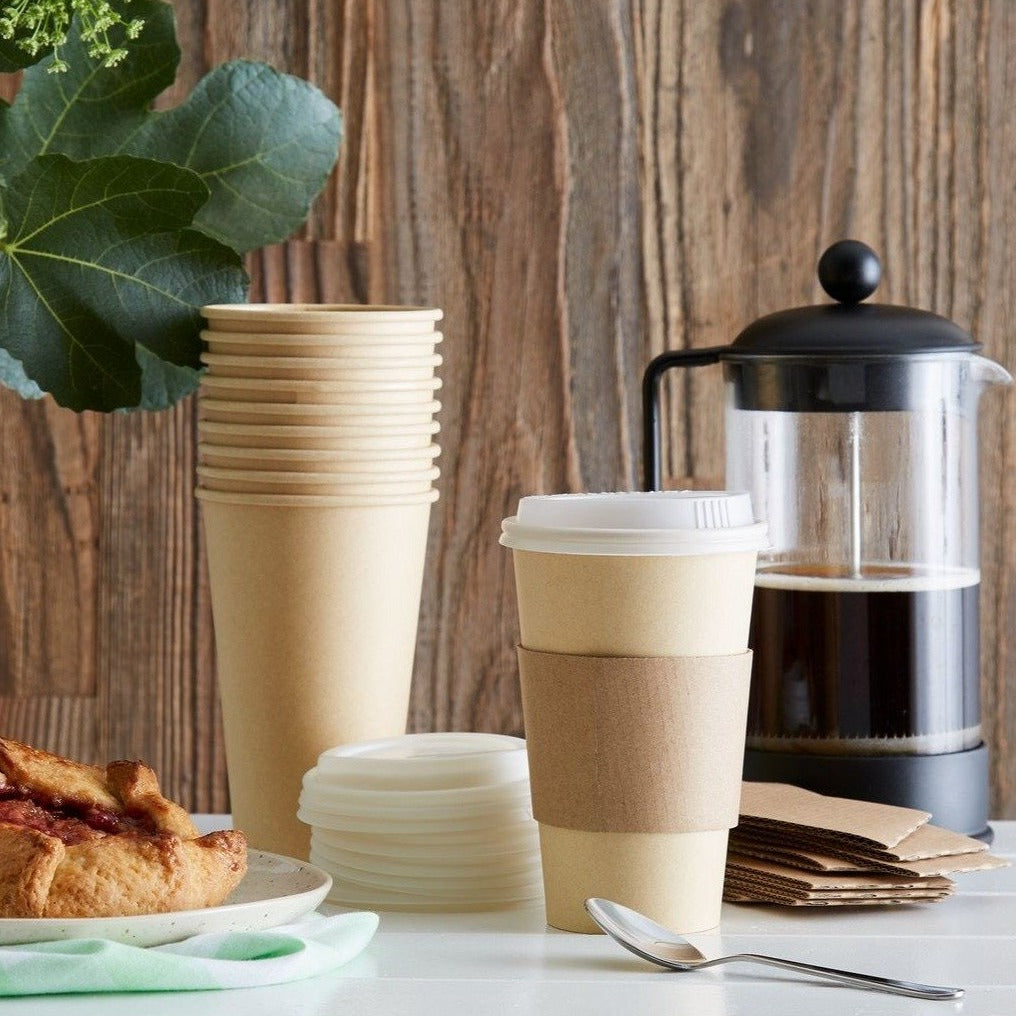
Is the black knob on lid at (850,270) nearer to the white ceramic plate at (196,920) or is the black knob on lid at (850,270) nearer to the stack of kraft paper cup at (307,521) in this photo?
the stack of kraft paper cup at (307,521)

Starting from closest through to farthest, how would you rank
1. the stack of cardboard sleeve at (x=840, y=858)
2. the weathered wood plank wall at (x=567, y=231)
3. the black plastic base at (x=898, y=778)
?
the stack of cardboard sleeve at (x=840, y=858) < the black plastic base at (x=898, y=778) < the weathered wood plank wall at (x=567, y=231)

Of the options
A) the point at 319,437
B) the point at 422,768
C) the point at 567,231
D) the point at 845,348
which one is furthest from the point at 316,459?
the point at 567,231

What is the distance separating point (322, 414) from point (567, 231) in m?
0.63

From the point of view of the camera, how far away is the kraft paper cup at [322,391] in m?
0.78

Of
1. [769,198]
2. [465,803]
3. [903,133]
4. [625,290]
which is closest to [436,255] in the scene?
[625,290]

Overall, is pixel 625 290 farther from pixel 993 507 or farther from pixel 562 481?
pixel 993 507

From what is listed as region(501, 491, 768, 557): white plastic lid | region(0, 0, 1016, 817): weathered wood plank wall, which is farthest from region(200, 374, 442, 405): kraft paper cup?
region(0, 0, 1016, 817): weathered wood plank wall

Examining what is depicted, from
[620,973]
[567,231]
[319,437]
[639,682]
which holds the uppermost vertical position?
[567,231]

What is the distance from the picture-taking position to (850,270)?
867 millimetres

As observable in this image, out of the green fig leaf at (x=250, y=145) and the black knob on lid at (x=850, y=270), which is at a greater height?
the green fig leaf at (x=250, y=145)

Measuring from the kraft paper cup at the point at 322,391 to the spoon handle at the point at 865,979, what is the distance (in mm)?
329

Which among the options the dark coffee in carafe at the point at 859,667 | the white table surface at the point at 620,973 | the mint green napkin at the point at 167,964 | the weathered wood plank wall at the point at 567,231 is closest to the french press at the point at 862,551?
the dark coffee in carafe at the point at 859,667

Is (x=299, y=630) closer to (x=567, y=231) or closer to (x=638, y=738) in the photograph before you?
(x=638, y=738)

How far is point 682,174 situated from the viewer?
1363 mm
